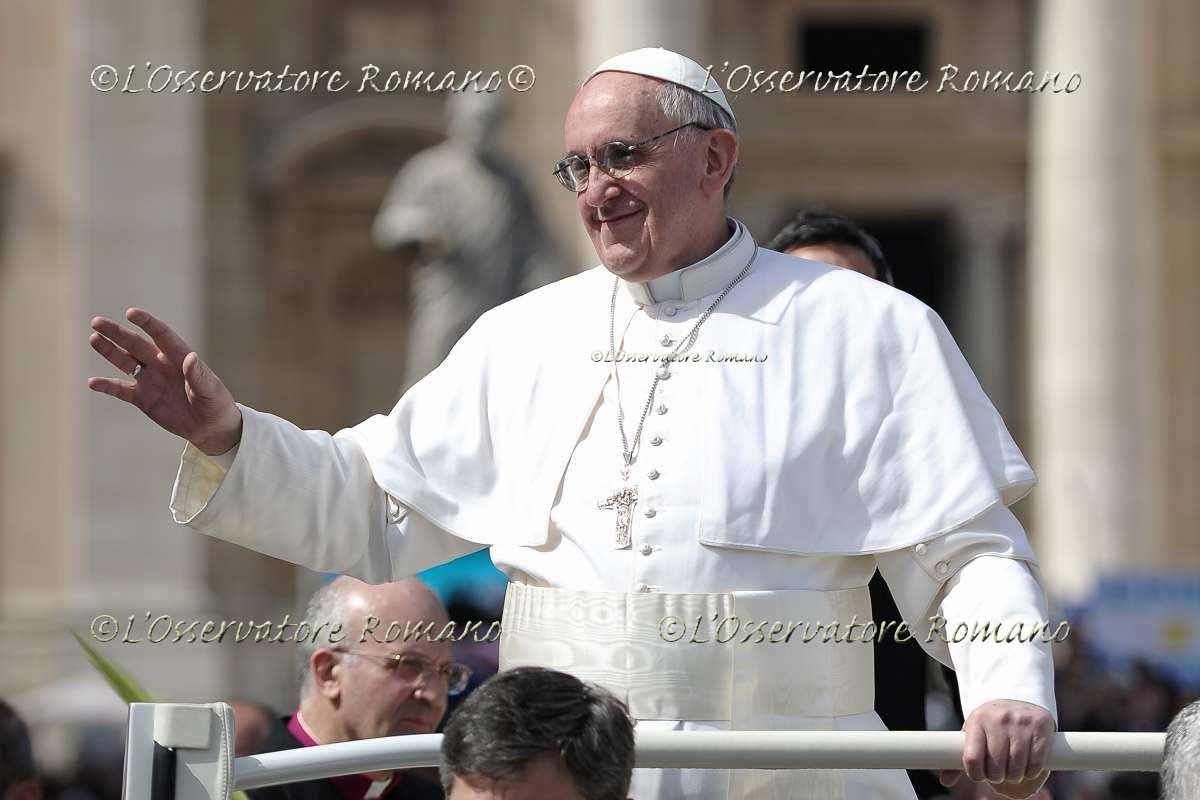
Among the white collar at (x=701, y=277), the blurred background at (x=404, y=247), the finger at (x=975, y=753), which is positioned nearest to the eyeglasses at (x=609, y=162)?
the white collar at (x=701, y=277)

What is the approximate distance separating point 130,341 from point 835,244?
6.04ft

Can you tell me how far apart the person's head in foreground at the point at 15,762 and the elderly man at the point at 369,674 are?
448mm

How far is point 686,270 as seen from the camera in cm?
390

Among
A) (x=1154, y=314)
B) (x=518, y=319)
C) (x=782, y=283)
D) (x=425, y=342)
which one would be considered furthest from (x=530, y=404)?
(x=1154, y=314)

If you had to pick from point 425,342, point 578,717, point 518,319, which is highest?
point 425,342

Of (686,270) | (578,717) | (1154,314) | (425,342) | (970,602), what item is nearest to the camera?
(578,717)

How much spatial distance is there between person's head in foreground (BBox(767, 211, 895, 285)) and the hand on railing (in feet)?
5.32

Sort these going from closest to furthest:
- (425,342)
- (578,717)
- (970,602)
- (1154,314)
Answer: (578,717)
(970,602)
(425,342)
(1154,314)

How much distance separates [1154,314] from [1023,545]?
20281 mm

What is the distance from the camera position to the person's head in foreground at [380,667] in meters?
4.55

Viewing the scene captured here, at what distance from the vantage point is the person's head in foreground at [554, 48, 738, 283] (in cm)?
373

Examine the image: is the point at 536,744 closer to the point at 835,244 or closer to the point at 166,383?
the point at 166,383

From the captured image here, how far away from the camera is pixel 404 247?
15727 mm

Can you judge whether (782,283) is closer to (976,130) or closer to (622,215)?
(622,215)
